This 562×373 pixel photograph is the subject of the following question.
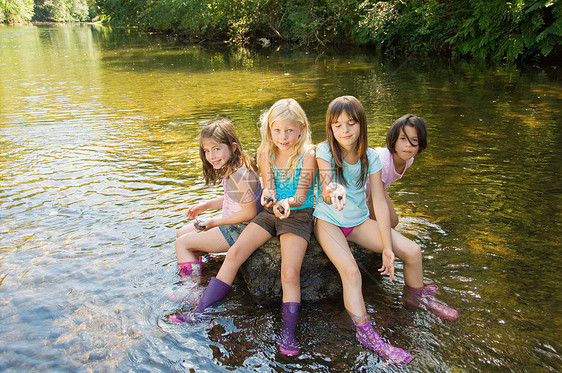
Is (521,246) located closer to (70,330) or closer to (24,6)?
(70,330)

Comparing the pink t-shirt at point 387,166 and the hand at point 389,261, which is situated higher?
the pink t-shirt at point 387,166

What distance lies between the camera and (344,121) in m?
3.01

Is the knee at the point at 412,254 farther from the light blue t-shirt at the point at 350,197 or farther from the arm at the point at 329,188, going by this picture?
the arm at the point at 329,188

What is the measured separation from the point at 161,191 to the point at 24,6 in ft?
213

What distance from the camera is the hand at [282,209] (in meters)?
2.92

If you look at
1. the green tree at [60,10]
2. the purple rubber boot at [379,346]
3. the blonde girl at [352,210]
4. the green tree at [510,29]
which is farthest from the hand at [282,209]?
the green tree at [60,10]

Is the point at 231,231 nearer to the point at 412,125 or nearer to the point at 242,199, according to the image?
the point at 242,199

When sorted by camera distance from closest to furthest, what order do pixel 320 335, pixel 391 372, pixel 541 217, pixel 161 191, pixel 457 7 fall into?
pixel 391 372
pixel 320 335
pixel 541 217
pixel 161 191
pixel 457 7

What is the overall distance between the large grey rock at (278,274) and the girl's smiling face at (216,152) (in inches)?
27.5

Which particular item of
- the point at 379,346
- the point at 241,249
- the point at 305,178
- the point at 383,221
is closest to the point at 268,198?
the point at 305,178

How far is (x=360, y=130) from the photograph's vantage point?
305cm

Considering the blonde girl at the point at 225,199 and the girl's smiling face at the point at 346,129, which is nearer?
the girl's smiling face at the point at 346,129

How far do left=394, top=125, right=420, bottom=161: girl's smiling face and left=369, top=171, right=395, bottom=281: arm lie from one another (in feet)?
1.19

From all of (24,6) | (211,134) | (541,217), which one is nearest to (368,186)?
(211,134)
